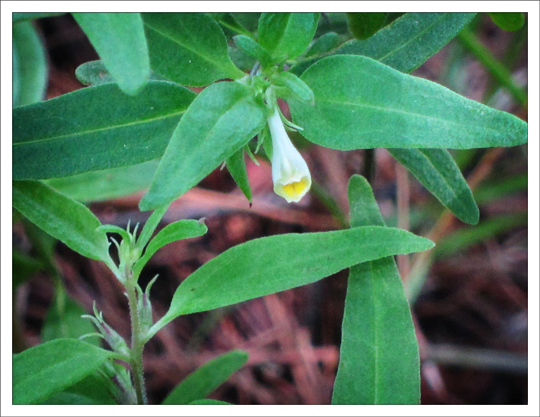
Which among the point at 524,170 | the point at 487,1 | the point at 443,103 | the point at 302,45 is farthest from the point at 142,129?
the point at 524,170

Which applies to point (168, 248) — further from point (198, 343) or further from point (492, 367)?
point (492, 367)

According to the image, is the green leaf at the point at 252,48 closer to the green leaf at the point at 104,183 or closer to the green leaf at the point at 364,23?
the green leaf at the point at 364,23

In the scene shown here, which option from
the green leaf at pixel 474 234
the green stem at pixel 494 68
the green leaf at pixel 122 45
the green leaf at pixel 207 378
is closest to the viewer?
the green leaf at pixel 122 45

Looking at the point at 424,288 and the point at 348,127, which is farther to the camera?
the point at 424,288

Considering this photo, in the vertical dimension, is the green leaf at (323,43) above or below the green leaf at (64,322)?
above

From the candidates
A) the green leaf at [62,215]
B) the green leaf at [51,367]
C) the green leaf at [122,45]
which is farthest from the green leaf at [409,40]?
the green leaf at [51,367]
